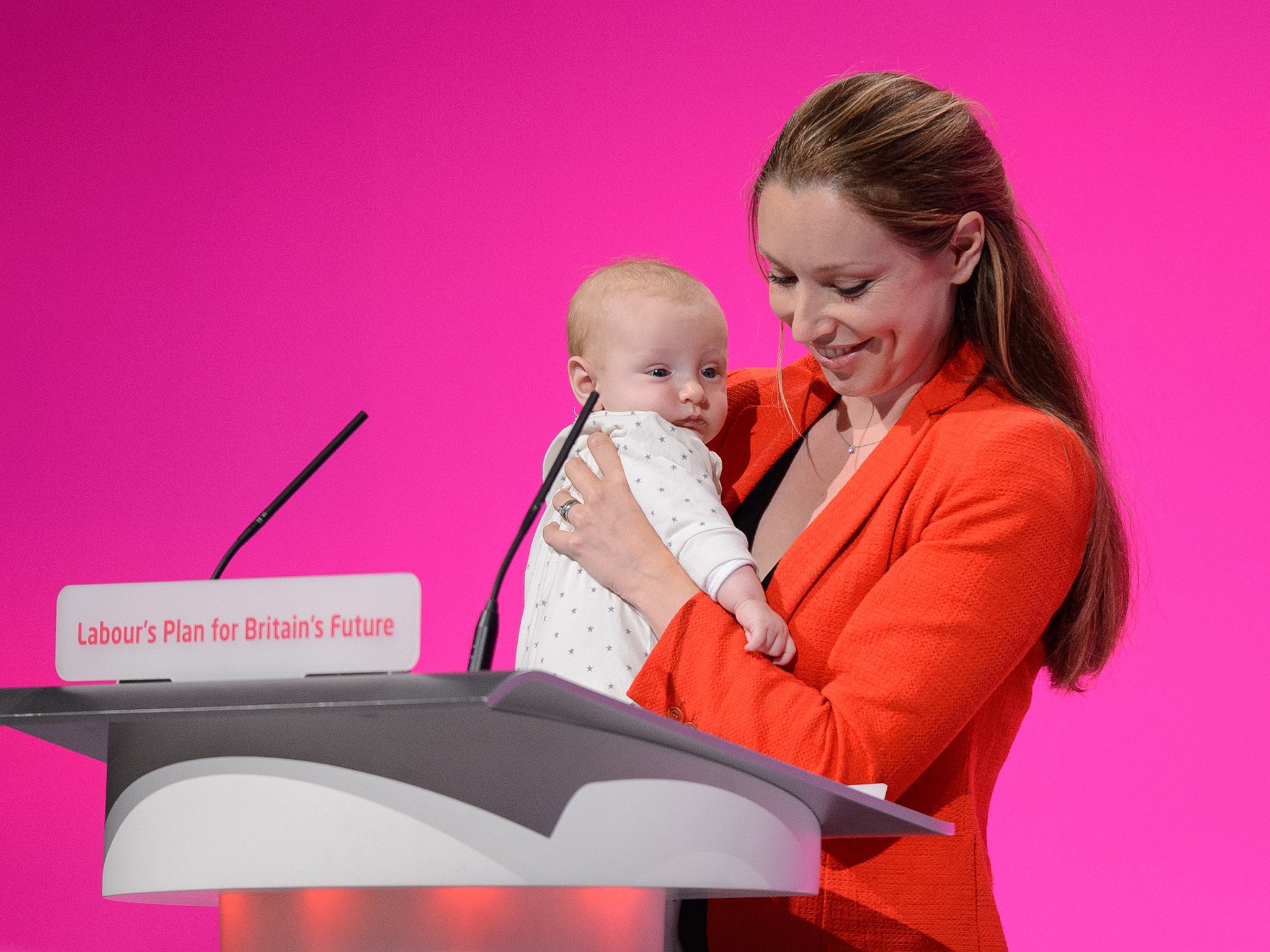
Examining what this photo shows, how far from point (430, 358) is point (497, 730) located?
7.74ft

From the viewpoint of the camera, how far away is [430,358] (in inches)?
120

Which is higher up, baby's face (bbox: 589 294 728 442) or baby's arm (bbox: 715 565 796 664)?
baby's face (bbox: 589 294 728 442)

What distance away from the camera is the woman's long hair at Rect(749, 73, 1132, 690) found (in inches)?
57.8

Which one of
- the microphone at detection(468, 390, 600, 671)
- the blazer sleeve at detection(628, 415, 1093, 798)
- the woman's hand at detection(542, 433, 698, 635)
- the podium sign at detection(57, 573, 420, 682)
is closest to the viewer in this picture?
the podium sign at detection(57, 573, 420, 682)

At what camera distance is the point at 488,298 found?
3.06 m

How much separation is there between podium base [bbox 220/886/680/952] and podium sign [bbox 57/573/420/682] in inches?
5.1

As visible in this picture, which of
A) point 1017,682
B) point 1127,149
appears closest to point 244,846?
point 1017,682

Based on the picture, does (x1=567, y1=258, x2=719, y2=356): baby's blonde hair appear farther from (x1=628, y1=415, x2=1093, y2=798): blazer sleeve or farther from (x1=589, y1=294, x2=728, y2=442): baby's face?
(x1=628, y1=415, x2=1093, y2=798): blazer sleeve

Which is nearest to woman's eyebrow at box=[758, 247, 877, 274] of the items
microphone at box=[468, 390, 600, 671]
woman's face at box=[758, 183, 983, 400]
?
woman's face at box=[758, 183, 983, 400]

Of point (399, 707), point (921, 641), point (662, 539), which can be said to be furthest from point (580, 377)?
point (399, 707)

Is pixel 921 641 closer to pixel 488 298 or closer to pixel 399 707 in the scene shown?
pixel 399 707

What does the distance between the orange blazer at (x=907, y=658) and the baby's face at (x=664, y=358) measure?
25 centimetres

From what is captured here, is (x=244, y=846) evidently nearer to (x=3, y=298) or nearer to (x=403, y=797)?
(x=403, y=797)

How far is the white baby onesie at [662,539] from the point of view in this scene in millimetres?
1454
